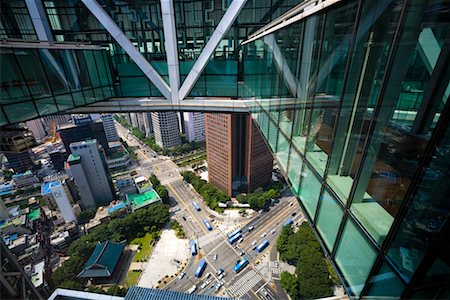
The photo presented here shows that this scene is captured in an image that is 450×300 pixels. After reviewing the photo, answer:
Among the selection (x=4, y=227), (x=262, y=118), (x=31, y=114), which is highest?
(x=31, y=114)

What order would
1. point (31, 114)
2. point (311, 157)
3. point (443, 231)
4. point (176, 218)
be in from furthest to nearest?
point (176, 218), point (31, 114), point (311, 157), point (443, 231)

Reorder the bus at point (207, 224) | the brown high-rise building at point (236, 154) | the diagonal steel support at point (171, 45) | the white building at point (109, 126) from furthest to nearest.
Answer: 1. the white building at point (109, 126)
2. the brown high-rise building at point (236, 154)
3. the bus at point (207, 224)
4. the diagonal steel support at point (171, 45)

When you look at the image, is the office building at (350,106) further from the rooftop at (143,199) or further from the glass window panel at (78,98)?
the rooftop at (143,199)

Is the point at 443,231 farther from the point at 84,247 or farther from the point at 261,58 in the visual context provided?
the point at 84,247

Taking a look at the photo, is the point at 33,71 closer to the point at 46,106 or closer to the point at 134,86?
the point at 46,106

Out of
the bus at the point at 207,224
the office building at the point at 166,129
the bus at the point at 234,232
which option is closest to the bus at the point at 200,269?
the bus at the point at 234,232

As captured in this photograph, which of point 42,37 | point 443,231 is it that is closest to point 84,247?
point 42,37

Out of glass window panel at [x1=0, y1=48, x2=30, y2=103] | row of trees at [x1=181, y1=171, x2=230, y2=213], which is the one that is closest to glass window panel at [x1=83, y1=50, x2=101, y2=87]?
glass window panel at [x1=0, y1=48, x2=30, y2=103]
